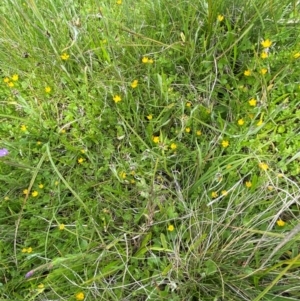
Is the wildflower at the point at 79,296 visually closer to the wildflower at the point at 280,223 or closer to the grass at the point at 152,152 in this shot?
the grass at the point at 152,152

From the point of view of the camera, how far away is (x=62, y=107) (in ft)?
5.26

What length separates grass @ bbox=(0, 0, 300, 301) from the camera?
123 cm

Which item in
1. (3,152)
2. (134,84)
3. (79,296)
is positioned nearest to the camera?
(79,296)

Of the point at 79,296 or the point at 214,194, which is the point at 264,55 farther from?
the point at 79,296

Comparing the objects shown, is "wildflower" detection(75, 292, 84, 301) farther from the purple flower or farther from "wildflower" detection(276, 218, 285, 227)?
"wildflower" detection(276, 218, 285, 227)

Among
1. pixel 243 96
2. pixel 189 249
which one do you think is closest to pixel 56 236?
pixel 189 249

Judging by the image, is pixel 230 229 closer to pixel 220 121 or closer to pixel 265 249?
pixel 265 249

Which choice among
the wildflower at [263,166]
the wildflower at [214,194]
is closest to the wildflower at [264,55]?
the wildflower at [263,166]

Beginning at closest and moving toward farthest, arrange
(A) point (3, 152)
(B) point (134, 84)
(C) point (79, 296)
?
1. (C) point (79, 296)
2. (A) point (3, 152)
3. (B) point (134, 84)

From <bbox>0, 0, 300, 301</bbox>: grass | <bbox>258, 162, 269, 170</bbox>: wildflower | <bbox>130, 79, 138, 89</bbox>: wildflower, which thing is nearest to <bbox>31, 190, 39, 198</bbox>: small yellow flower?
<bbox>0, 0, 300, 301</bbox>: grass

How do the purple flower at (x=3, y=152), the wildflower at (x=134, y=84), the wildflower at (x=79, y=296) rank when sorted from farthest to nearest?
the wildflower at (x=134, y=84)
the purple flower at (x=3, y=152)
the wildflower at (x=79, y=296)

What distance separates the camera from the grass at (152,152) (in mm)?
1228

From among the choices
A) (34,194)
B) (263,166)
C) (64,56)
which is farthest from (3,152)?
(263,166)

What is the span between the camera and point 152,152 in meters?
1.39
